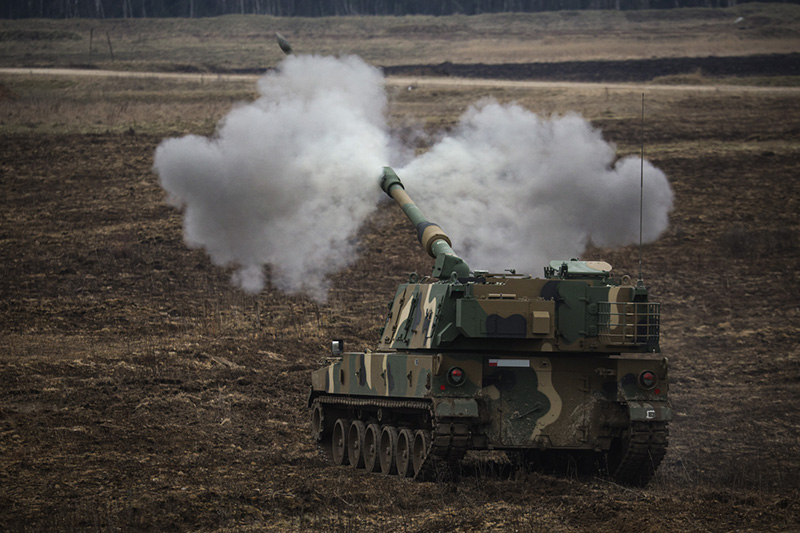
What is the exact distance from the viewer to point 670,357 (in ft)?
89.0

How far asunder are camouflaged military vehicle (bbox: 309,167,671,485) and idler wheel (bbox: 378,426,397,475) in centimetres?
15

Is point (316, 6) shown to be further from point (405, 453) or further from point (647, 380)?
point (647, 380)

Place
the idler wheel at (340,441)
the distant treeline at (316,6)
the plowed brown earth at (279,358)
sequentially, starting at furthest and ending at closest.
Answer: the distant treeline at (316,6), the idler wheel at (340,441), the plowed brown earth at (279,358)

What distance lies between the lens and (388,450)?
1706 cm

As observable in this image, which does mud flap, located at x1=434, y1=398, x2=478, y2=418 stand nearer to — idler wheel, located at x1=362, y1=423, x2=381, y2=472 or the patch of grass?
idler wheel, located at x1=362, y1=423, x2=381, y2=472

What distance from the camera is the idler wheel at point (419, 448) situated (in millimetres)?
15422

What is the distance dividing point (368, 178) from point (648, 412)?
7.98 metres

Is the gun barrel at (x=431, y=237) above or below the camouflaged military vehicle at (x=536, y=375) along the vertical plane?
above

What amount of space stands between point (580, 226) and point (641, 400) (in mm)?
7270

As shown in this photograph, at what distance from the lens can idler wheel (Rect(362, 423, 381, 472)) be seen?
17.5m

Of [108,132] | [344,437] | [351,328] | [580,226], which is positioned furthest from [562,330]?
[108,132]

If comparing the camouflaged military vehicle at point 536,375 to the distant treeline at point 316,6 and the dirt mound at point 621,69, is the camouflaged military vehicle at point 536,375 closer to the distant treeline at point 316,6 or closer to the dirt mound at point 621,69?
the dirt mound at point 621,69

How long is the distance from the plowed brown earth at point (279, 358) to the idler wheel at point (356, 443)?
1.63ft

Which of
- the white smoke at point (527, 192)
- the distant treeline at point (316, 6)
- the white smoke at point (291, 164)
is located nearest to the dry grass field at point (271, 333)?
the white smoke at point (291, 164)
